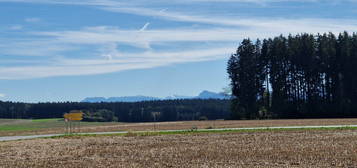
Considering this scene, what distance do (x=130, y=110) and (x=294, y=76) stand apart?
73.7 m

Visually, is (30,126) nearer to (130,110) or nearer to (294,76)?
(294,76)

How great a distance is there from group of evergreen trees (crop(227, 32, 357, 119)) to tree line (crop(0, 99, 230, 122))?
126ft

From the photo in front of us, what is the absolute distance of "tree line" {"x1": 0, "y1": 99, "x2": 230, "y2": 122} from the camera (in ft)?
484

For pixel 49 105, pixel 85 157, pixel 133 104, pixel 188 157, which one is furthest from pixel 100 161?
pixel 49 105

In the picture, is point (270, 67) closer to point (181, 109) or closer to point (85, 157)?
point (181, 109)

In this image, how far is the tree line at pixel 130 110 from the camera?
5812 inches

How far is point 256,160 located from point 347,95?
233 ft

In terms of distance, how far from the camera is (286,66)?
9812 cm

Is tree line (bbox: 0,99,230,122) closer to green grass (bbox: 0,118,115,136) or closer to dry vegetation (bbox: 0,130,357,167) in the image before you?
green grass (bbox: 0,118,115,136)

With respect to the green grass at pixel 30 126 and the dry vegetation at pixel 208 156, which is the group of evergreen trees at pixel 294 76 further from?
the dry vegetation at pixel 208 156

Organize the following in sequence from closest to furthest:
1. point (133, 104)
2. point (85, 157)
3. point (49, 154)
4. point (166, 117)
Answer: point (85, 157) < point (49, 154) < point (166, 117) < point (133, 104)

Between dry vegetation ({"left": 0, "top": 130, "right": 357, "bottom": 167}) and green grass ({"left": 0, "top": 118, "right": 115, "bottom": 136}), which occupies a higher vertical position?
green grass ({"left": 0, "top": 118, "right": 115, "bottom": 136})

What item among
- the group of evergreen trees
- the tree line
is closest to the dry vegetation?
the group of evergreen trees

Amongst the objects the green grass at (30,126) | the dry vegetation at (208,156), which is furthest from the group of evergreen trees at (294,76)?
the dry vegetation at (208,156)
